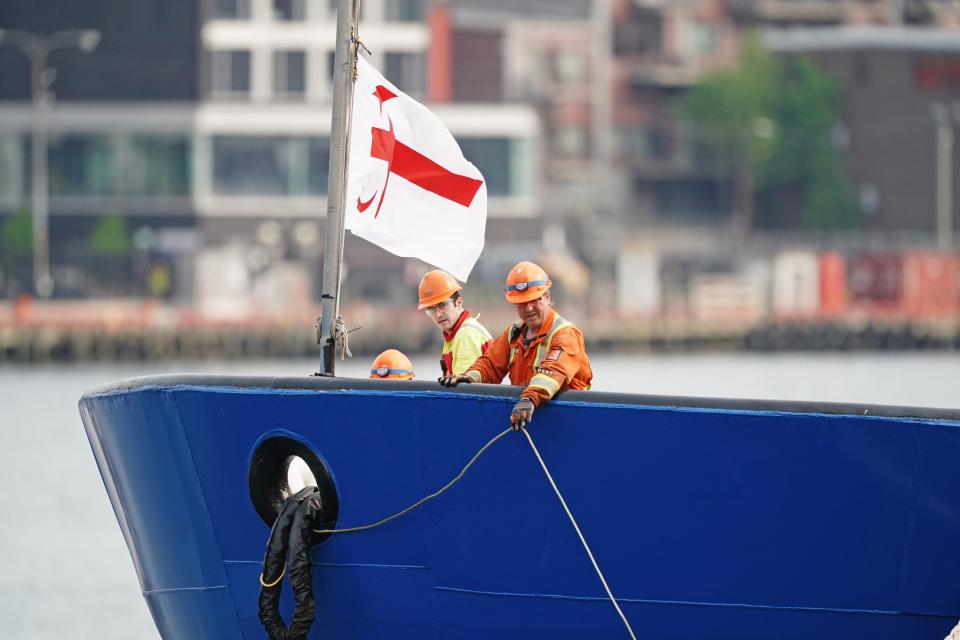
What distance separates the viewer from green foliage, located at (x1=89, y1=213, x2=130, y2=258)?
250 feet

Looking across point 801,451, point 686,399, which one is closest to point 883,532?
point 801,451

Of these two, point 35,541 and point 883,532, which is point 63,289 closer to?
point 35,541

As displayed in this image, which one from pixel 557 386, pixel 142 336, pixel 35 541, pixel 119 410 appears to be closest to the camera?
pixel 557 386

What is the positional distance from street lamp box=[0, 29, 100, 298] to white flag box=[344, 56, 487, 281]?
57.9 m

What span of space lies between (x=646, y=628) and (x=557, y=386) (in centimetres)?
170

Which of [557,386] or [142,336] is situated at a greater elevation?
[557,386]

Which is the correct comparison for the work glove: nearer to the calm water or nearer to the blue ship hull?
the blue ship hull

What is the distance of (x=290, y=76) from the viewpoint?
267 ft

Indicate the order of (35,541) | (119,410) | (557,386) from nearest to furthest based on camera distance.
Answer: (557,386), (119,410), (35,541)

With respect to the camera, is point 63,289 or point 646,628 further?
point 63,289

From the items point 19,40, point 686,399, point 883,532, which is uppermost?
point 19,40

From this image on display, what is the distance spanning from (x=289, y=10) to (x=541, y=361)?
2828 inches

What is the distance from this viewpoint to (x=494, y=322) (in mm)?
73625

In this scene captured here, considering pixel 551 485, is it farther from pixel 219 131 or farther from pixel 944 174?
pixel 944 174
